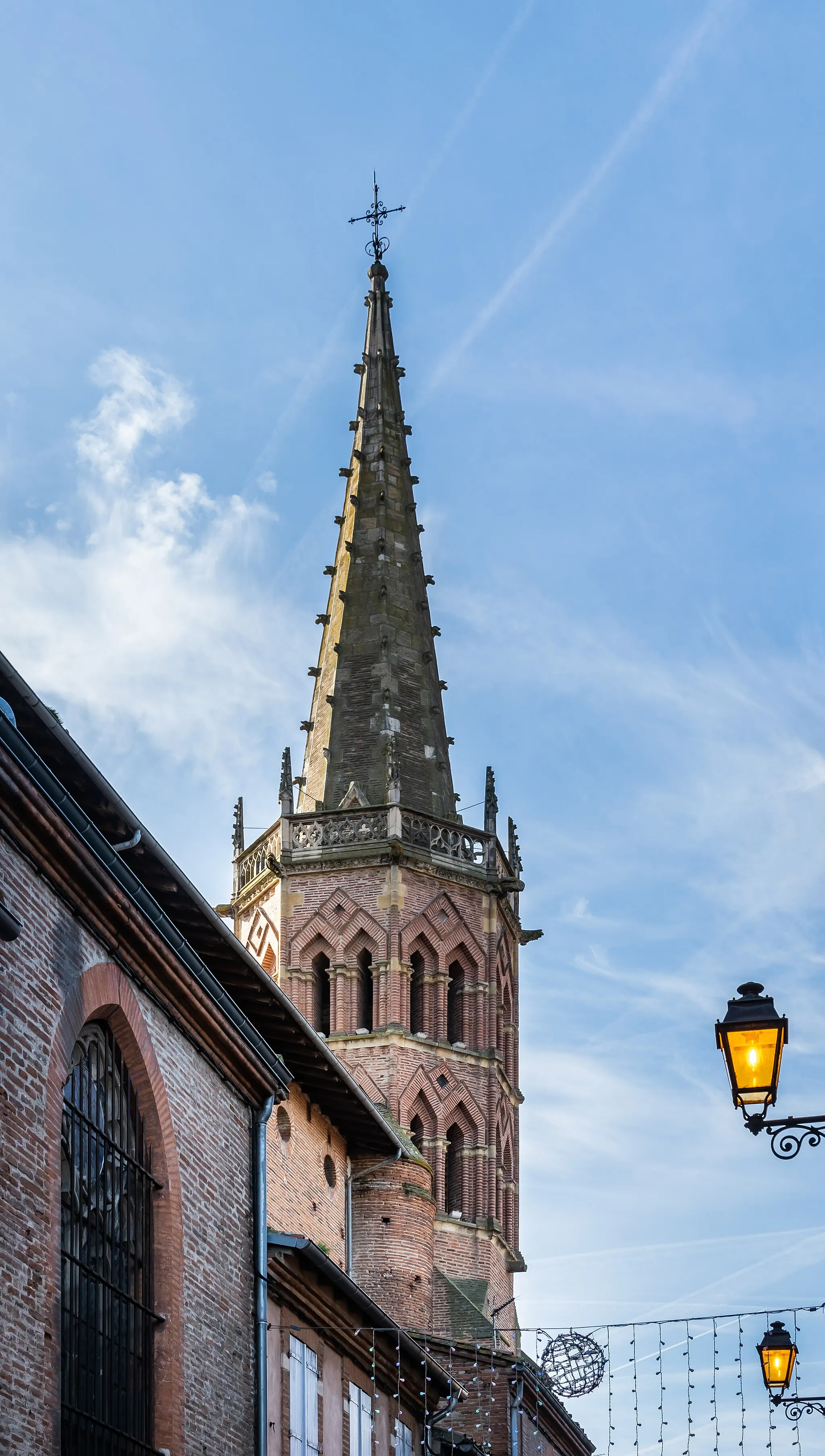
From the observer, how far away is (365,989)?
48.3 meters

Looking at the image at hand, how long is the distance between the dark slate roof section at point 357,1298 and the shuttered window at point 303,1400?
786mm

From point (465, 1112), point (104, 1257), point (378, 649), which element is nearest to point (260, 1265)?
point (104, 1257)

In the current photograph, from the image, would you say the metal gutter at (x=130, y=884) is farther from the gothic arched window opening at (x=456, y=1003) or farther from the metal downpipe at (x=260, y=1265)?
the gothic arched window opening at (x=456, y=1003)

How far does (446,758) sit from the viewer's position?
52188mm

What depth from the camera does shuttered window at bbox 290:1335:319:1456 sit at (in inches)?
881

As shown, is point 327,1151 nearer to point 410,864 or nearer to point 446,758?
point 410,864

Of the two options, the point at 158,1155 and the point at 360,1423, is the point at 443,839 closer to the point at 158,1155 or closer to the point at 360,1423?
the point at 360,1423

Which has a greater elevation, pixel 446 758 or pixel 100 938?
pixel 446 758

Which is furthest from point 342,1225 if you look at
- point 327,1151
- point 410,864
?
point 410,864

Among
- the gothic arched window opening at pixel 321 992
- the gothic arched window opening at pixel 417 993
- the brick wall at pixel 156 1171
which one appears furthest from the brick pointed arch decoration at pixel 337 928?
the brick wall at pixel 156 1171

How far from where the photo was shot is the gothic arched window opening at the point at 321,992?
48.1 m

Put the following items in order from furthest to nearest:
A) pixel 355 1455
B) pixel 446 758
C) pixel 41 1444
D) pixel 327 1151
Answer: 1. pixel 446 758
2. pixel 327 1151
3. pixel 355 1455
4. pixel 41 1444

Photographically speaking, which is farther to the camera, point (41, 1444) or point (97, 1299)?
point (97, 1299)

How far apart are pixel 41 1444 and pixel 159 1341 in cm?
315
